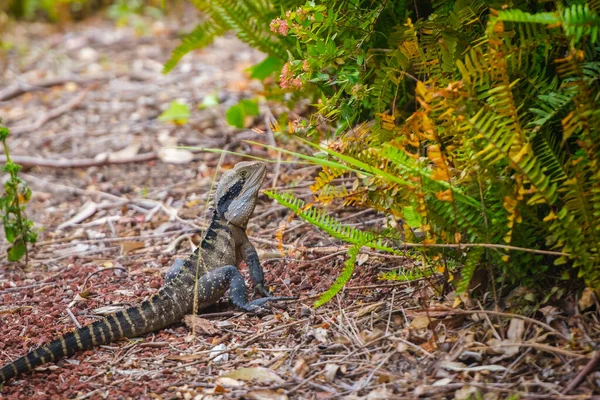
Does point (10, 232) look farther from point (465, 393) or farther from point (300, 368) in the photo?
point (465, 393)

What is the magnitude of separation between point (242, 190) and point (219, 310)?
2.54 ft

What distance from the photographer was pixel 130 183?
6680 mm

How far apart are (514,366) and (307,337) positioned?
1.07 m

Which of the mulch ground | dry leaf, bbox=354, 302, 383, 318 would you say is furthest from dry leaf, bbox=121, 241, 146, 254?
dry leaf, bbox=354, 302, 383, 318

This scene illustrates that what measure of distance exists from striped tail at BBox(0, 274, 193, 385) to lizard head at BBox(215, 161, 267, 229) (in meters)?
0.56

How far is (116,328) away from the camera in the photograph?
3959mm

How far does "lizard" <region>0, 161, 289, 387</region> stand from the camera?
3805 mm

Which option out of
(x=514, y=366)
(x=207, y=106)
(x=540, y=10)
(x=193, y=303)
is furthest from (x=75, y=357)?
(x=207, y=106)

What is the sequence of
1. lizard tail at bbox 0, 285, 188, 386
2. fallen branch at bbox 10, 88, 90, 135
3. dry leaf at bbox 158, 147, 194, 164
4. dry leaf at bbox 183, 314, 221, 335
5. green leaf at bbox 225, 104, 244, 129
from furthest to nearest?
1. fallen branch at bbox 10, 88, 90, 135
2. dry leaf at bbox 158, 147, 194, 164
3. green leaf at bbox 225, 104, 244, 129
4. dry leaf at bbox 183, 314, 221, 335
5. lizard tail at bbox 0, 285, 188, 386

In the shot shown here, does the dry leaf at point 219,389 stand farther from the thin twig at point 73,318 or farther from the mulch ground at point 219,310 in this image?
the thin twig at point 73,318

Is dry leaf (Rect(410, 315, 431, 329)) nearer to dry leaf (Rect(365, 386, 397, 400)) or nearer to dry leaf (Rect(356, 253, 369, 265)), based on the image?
dry leaf (Rect(365, 386, 397, 400))

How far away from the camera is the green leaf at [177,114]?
7.71 meters

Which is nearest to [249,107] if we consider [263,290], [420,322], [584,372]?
[263,290]

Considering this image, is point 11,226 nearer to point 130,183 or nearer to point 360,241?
point 130,183
